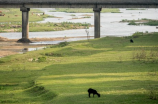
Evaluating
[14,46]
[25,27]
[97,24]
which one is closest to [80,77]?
[14,46]

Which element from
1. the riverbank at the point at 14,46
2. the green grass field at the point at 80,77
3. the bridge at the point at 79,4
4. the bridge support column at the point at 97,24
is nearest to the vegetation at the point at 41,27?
the riverbank at the point at 14,46

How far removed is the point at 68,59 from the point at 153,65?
9.06 metres

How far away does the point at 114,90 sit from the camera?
2217 cm

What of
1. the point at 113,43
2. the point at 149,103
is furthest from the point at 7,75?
the point at 113,43

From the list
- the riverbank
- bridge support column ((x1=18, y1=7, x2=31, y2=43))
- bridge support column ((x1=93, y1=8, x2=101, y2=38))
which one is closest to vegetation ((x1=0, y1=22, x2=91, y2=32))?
the riverbank

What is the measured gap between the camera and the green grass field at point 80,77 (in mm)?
20969

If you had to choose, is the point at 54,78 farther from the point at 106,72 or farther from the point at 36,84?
the point at 106,72

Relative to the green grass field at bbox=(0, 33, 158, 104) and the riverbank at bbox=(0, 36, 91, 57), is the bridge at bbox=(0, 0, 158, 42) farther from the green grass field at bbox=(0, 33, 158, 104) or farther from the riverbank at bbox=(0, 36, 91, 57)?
the green grass field at bbox=(0, 33, 158, 104)

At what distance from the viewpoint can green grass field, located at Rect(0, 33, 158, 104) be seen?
68.8 ft

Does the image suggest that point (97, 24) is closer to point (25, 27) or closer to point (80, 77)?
point (25, 27)

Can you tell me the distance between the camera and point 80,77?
2711cm

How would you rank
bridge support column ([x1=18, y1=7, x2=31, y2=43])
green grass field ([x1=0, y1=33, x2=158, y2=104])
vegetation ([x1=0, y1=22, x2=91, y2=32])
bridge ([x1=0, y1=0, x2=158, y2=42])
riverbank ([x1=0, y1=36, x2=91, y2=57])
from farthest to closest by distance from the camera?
vegetation ([x1=0, y1=22, x2=91, y2=32]) < bridge support column ([x1=18, y1=7, x2=31, y2=43]) < bridge ([x1=0, y1=0, x2=158, y2=42]) < riverbank ([x1=0, y1=36, x2=91, y2=57]) < green grass field ([x1=0, y1=33, x2=158, y2=104])

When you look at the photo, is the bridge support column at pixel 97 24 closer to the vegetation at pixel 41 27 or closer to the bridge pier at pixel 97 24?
the bridge pier at pixel 97 24

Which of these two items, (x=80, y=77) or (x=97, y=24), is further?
(x=97, y=24)
